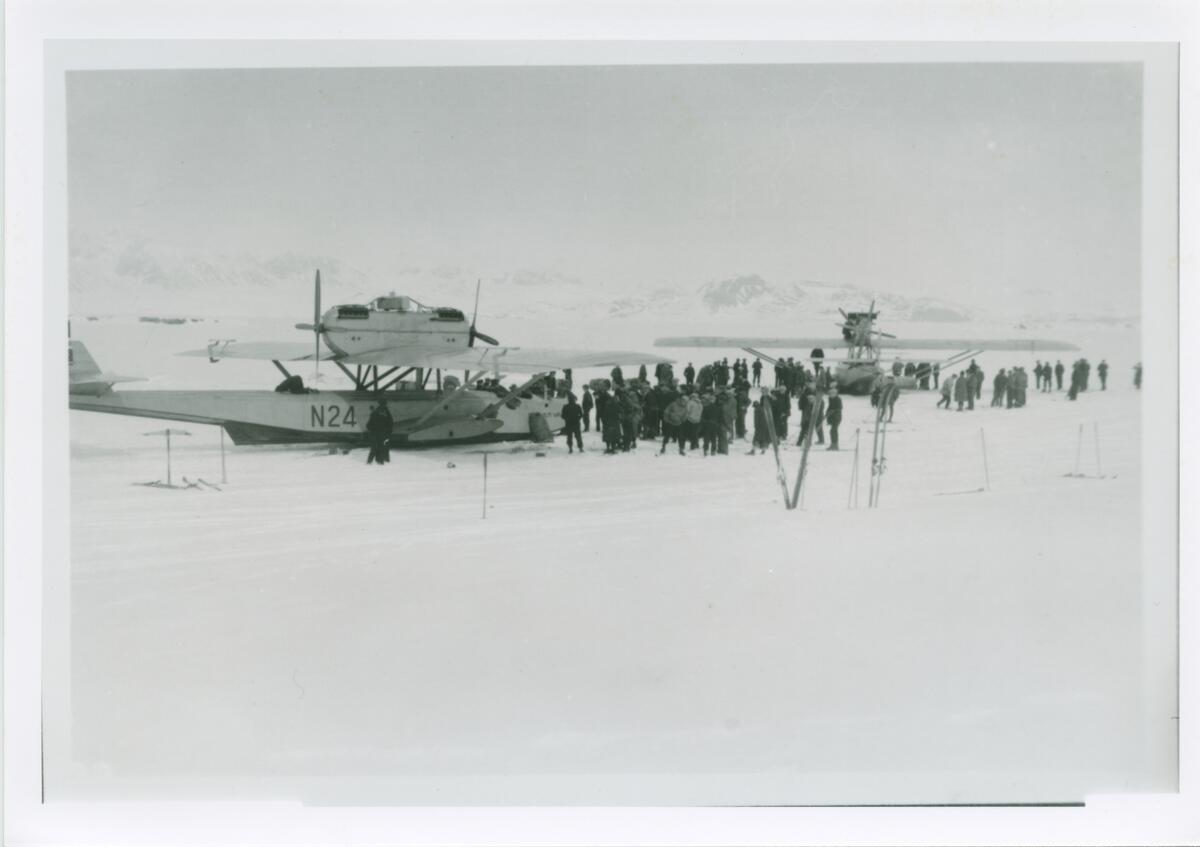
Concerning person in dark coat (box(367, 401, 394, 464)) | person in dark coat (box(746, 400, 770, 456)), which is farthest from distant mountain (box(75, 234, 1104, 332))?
person in dark coat (box(367, 401, 394, 464))

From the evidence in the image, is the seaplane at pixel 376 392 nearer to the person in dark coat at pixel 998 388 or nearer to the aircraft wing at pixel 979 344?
the aircraft wing at pixel 979 344

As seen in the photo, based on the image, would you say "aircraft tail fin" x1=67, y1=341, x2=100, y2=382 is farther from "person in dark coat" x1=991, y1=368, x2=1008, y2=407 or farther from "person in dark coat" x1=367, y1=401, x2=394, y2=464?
"person in dark coat" x1=991, y1=368, x2=1008, y2=407

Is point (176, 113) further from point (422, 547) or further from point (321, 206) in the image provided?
point (422, 547)

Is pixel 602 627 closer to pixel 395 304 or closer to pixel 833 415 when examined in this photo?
pixel 833 415

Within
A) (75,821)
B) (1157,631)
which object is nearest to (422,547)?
(75,821)

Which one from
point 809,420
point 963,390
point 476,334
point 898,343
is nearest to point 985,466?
point 963,390

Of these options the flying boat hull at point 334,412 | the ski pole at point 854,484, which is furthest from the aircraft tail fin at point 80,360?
the ski pole at point 854,484
